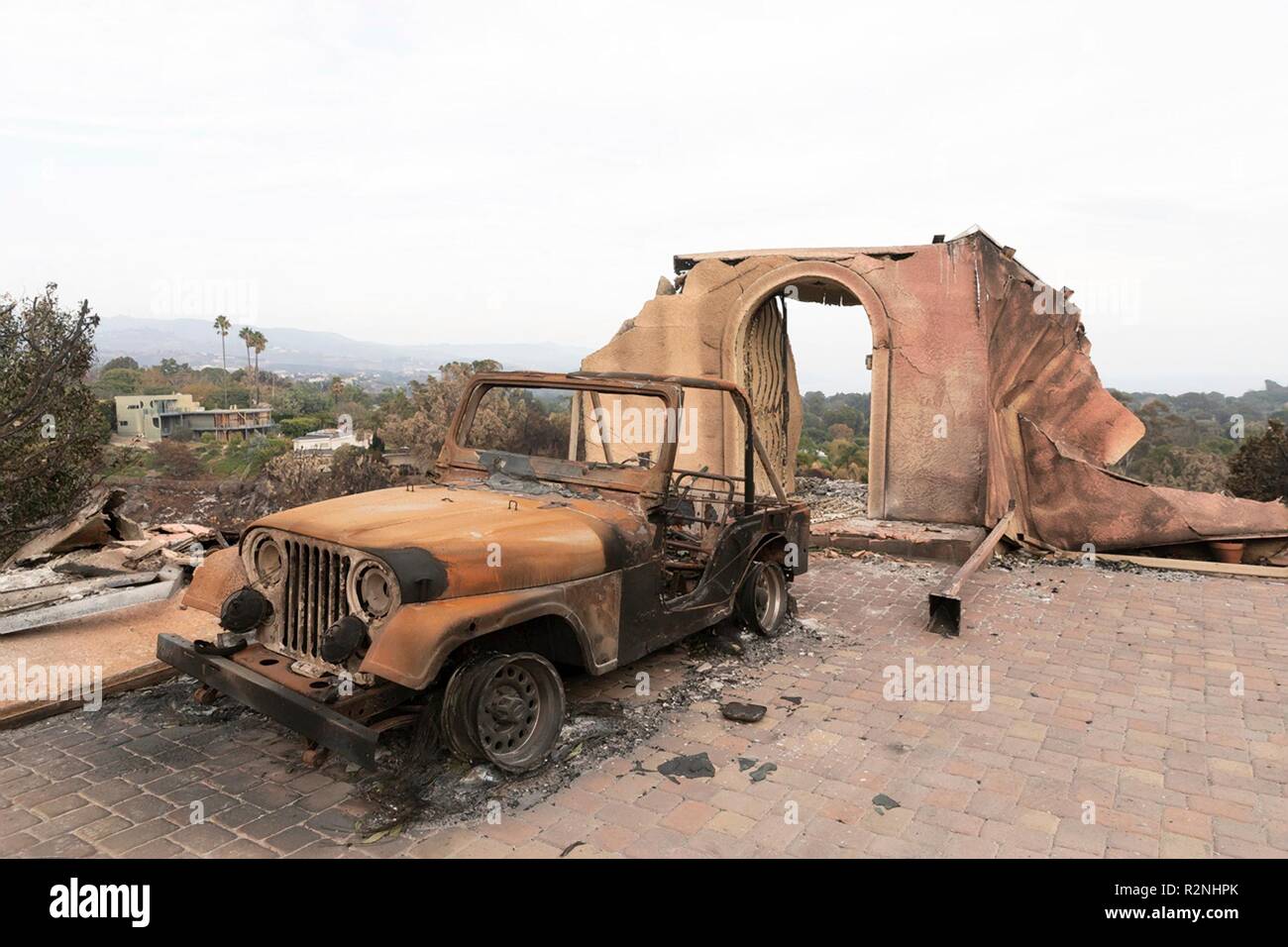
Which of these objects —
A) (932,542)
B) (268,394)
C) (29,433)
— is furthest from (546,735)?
(268,394)

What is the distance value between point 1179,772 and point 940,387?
623 cm

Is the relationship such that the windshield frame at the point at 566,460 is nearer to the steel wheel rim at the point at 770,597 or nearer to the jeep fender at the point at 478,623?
the jeep fender at the point at 478,623

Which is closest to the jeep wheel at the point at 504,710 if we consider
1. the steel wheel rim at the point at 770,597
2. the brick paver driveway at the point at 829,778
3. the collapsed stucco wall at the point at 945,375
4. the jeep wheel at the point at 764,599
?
the brick paver driveway at the point at 829,778

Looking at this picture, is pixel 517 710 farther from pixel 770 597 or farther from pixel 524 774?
pixel 770 597

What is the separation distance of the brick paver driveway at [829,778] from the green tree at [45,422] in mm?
6825

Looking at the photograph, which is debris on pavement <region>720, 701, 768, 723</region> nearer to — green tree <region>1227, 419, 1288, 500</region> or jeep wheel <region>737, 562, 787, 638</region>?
jeep wheel <region>737, 562, 787, 638</region>

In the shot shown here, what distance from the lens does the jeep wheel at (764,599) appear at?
588 centimetres

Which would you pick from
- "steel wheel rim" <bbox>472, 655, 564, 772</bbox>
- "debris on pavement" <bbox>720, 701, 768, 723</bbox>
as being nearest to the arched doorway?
"debris on pavement" <bbox>720, 701, 768, 723</bbox>

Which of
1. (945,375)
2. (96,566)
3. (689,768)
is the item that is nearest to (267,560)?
(689,768)

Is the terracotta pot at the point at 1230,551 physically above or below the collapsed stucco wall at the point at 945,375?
below

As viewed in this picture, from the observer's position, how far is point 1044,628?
650cm

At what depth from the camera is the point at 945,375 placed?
31.5 ft
